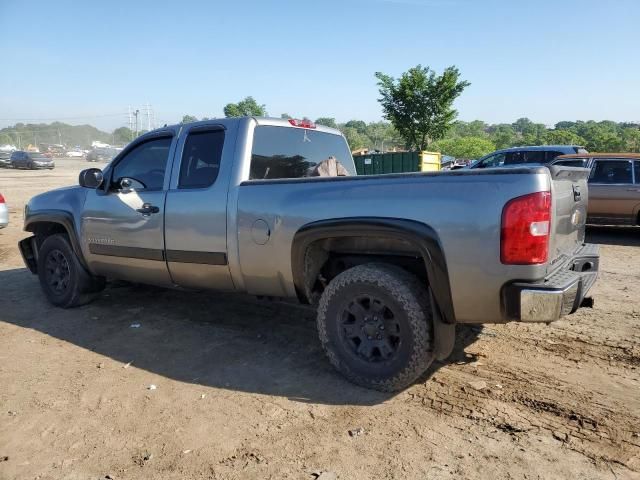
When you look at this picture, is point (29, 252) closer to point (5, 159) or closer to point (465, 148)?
point (5, 159)

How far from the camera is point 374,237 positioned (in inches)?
131

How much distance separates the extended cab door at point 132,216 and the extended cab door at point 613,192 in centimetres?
893

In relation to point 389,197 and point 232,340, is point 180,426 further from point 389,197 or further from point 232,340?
point 389,197

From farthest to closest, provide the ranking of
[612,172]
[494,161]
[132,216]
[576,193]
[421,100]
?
[421,100] < [494,161] < [612,172] < [132,216] < [576,193]

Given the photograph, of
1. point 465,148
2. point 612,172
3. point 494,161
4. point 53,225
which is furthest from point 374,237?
point 465,148

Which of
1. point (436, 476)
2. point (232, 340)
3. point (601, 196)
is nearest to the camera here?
point (436, 476)

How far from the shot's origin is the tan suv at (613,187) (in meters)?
9.74

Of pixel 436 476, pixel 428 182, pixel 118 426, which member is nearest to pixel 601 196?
pixel 428 182

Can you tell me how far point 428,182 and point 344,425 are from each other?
156 centimetres

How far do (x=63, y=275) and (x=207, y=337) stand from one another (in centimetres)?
216

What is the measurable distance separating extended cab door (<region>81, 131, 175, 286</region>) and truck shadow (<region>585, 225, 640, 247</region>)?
28.2ft

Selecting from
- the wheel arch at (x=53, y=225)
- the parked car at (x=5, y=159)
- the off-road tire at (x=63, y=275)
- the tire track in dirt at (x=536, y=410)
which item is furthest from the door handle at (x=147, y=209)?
the parked car at (x=5, y=159)

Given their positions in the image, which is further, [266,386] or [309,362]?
[309,362]

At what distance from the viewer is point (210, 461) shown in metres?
2.67
